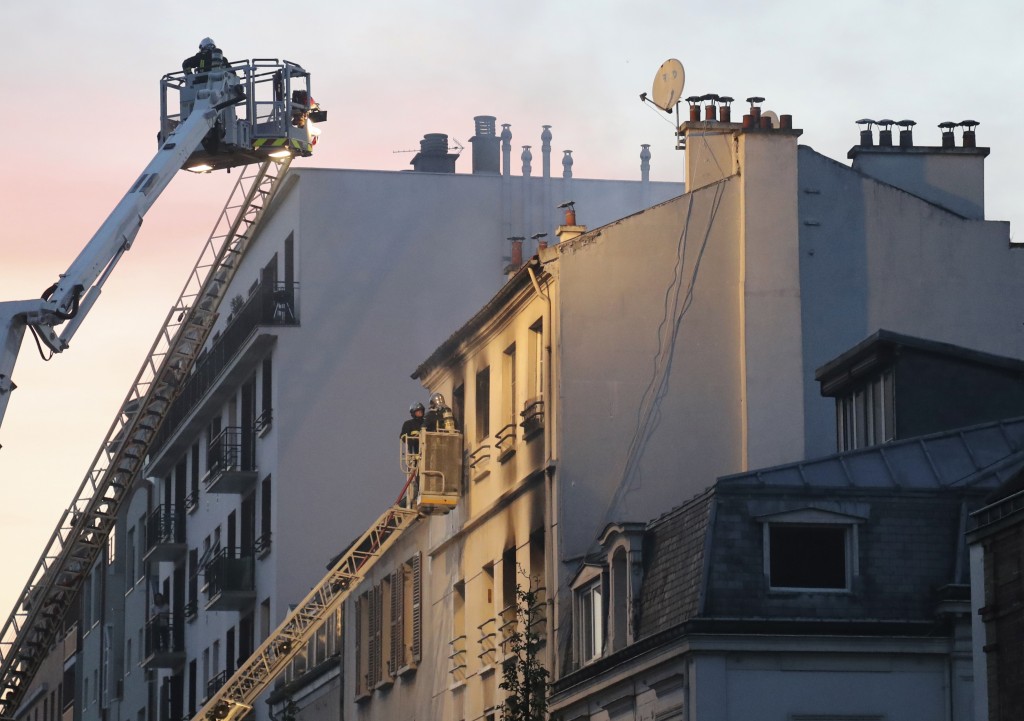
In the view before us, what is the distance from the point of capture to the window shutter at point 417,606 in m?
42.4

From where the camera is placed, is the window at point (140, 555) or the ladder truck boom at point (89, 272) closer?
the ladder truck boom at point (89, 272)

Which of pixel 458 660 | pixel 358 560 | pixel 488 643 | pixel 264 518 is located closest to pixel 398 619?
pixel 358 560

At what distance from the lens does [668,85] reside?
36812 mm

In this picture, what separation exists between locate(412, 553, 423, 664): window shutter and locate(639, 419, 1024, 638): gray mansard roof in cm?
1320

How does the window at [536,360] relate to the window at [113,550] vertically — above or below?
below

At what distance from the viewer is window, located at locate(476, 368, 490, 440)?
39500mm

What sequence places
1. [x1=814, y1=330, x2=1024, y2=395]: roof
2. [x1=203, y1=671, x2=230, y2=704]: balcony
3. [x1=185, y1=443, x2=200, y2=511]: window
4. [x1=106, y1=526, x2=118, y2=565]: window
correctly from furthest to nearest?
1. [x1=106, y1=526, x2=118, y2=565]: window
2. [x1=185, y1=443, x2=200, y2=511]: window
3. [x1=203, y1=671, x2=230, y2=704]: balcony
4. [x1=814, y1=330, x2=1024, y2=395]: roof

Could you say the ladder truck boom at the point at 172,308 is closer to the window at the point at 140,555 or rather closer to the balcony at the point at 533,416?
the balcony at the point at 533,416

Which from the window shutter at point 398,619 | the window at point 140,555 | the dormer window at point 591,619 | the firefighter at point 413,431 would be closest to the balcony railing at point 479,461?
the firefighter at point 413,431

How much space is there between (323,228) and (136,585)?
28234 millimetres

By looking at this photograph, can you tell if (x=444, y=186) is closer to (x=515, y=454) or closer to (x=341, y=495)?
(x=341, y=495)

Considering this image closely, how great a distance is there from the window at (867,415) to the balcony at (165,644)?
3916 centimetres

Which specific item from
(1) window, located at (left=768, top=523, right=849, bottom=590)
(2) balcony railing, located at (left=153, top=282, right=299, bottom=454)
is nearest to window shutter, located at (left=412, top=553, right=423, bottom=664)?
(2) balcony railing, located at (left=153, top=282, right=299, bottom=454)

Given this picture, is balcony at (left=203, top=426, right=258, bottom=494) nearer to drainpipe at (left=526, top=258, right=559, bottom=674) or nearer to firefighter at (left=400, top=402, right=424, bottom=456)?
firefighter at (left=400, top=402, right=424, bottom=456)
